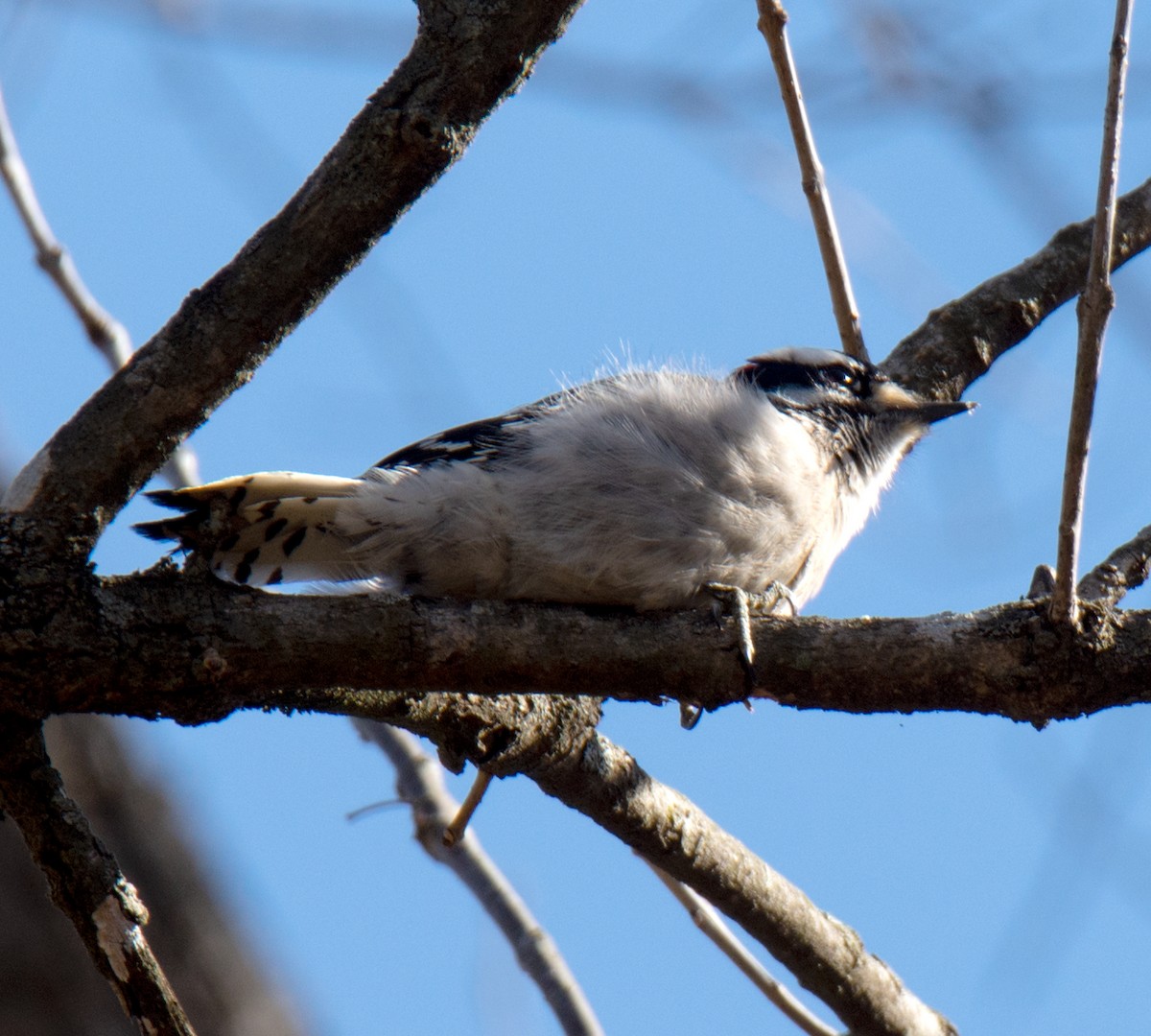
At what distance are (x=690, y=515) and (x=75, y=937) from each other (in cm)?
133

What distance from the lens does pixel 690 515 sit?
2641 millimetres

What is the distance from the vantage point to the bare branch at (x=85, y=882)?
1613 millimetres

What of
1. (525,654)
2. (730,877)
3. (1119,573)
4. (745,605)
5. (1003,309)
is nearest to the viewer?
(525,654)

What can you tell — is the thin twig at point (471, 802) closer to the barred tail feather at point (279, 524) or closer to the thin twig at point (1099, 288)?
the barred tail feather at point (279, 524)

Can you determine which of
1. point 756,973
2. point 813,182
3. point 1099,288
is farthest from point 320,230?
point 756,973

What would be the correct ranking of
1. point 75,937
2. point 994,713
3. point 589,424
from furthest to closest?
1. point 589,424
2. point 994,713
3. point 75,937

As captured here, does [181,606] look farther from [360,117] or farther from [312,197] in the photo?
[360,117]

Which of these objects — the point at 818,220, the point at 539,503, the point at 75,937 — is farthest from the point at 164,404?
the point at 818,220

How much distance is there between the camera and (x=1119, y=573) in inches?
94.2

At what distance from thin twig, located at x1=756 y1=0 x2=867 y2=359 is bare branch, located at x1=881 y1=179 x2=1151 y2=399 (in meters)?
0.33

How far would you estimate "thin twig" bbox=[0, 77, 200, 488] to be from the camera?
9.41 feet

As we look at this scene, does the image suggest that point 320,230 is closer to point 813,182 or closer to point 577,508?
point 577,508

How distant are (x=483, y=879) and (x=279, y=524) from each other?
87 centimetres

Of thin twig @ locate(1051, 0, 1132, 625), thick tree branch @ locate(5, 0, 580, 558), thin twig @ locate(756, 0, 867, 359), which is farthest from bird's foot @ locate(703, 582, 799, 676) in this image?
thick tree branch @ locate(5, 0, 580, 558)
